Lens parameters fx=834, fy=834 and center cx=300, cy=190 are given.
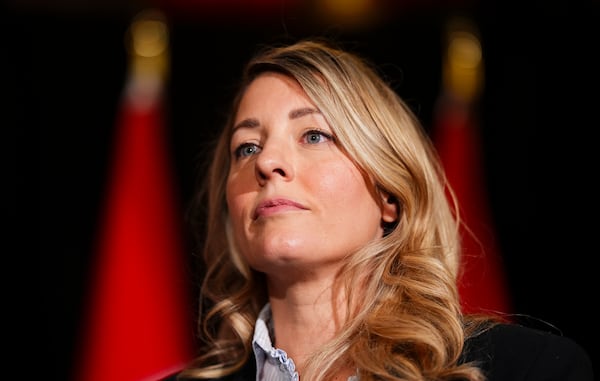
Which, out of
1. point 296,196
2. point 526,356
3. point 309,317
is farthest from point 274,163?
point 526,356

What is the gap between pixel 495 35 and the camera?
3.15m

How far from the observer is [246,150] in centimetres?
180

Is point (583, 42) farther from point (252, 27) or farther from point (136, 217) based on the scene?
point (136, 217)

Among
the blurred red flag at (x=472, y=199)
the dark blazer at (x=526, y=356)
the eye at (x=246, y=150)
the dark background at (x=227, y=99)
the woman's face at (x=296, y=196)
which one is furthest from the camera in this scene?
the blurred red flag at (x=472, y=199)

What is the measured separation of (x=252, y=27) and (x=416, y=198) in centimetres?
178

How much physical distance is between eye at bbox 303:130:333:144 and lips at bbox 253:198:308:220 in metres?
0.14

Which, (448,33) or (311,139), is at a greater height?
(448,33)

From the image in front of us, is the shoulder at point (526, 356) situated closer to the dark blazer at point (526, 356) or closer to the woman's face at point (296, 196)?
the dark blazer at point (526, 356)

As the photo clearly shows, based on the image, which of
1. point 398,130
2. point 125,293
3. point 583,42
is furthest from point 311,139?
point 125,293

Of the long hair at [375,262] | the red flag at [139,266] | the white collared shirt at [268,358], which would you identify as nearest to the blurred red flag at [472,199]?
the red flag at [139,266]

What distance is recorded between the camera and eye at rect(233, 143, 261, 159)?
5.84 feet

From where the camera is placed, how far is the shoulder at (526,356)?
1.43 metres

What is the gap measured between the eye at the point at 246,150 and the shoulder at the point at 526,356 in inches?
23.7

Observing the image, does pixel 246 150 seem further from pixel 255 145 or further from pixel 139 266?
pixel 139 266
